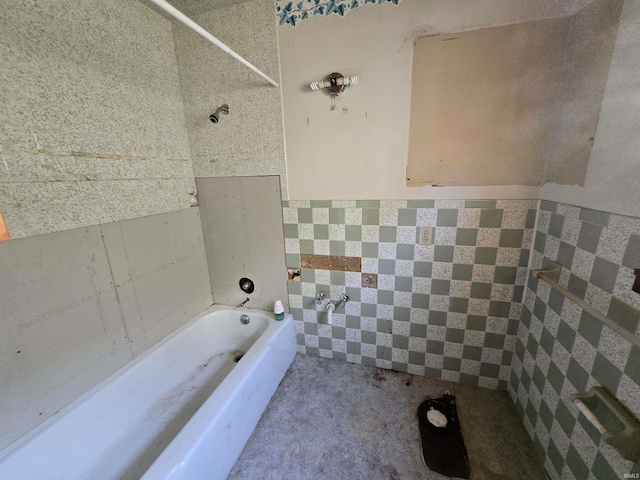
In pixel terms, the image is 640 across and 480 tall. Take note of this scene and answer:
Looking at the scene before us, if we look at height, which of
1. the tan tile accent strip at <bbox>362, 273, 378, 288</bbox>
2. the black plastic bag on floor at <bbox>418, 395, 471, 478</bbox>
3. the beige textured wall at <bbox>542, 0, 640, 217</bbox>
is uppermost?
the beige textured wall at <bbox>542, 0, 640, 217</bbox>

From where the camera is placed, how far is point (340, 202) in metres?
1.52

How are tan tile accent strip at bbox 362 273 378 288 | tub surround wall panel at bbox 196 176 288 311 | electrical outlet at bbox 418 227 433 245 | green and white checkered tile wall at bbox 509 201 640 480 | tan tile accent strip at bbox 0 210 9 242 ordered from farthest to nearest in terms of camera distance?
tub surround wall panel at bbox 196 176 288 311, tan tile accent strip at bbox 362 273 378 288, electrical outlet at bbox 418 227 433 245, tan tile accent strip at bbox 0 210 9 242, green and white checkered tile wall at bbox 509 201 640 480

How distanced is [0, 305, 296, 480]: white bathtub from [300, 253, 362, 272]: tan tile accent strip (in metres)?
0.45

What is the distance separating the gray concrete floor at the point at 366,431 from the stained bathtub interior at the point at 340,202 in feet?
0.06

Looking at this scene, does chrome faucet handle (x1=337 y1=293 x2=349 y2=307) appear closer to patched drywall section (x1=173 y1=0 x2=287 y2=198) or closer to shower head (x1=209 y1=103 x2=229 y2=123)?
patched drywall section (x1=173 y1=0 x2=287 y2=198)

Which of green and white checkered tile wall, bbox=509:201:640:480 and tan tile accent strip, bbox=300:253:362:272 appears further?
tan tile accent strip, bbox=300:253:362:272

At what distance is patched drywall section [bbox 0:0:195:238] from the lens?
3.06 ft

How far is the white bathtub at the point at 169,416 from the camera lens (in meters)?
0.93

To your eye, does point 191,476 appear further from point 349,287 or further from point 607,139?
point 607,139

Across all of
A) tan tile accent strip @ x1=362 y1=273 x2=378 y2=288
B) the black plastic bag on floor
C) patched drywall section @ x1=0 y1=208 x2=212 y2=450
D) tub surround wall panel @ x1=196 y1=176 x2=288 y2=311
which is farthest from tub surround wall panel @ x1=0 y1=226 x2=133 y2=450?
the black plastic bag on floor

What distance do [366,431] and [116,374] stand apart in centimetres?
136

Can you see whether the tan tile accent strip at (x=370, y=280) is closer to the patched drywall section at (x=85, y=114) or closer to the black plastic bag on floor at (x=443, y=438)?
the black plastic bag on floor at (x=443, y=438)

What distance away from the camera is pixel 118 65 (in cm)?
127

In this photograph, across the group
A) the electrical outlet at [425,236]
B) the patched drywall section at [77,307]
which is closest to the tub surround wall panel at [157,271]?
the patched drywall section at [77,307]
